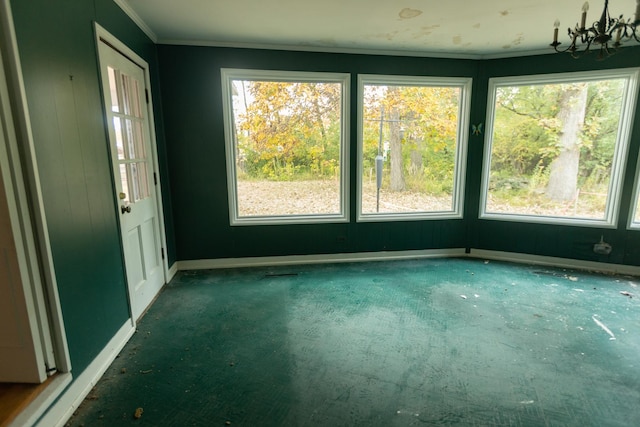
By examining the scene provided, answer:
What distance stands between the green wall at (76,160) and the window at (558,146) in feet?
13.0

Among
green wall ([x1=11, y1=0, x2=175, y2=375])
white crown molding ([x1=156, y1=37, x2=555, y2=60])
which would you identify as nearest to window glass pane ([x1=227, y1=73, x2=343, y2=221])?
white crown molding ([x1=156, y1=37, x2=555, y2=60])

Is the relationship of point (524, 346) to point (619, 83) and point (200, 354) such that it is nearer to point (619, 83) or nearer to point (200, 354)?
point (200, 354)

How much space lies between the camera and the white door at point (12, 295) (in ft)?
4.58

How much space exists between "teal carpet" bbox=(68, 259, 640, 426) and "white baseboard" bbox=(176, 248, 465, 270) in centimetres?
31

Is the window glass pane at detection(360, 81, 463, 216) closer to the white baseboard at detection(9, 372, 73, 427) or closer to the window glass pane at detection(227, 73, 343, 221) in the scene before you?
the window glass pane at detection(227, 73, 343, 221)

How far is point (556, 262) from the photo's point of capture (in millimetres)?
3889

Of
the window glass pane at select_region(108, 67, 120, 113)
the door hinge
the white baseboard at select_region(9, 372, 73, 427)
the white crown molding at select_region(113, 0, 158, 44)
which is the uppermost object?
the white crown molding at select_region(113, 0, 158, 44)

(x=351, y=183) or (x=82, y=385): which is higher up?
(x=351, y=183)

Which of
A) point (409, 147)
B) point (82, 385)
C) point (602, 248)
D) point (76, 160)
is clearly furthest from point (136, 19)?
point (602, 248)

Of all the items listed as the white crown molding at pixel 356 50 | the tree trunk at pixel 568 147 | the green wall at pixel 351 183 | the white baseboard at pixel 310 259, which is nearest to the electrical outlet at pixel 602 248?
the green wall at pixel 351 183

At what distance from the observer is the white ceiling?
8.20 ft

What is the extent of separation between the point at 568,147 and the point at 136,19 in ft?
15.2

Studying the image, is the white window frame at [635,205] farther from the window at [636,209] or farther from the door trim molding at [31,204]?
the door trim molding at [31,204]

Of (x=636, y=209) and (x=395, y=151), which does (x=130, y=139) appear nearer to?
(x=395, y=151)
